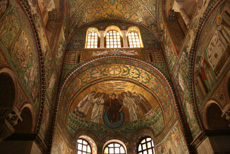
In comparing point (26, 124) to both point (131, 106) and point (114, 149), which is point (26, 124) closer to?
point (114, 149)

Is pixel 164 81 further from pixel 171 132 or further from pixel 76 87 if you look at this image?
pixel 76 87

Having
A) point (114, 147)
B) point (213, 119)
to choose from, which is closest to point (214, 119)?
point (213, 119)

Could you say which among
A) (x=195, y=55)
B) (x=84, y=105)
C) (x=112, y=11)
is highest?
(x=112, y=11)

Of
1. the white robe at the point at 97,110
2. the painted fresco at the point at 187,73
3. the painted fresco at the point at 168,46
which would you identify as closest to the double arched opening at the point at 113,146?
the white robe at the point at 97,110

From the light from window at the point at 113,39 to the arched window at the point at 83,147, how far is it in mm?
6840

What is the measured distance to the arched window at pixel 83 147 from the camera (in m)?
12.9

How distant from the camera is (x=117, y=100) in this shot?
14.5 m

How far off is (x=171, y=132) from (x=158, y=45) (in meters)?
5.96

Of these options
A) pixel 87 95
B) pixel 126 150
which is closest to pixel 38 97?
pixel 87 95

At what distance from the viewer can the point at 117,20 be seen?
1564 cm

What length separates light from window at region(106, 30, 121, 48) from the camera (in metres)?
14.2

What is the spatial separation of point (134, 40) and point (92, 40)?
310 centimetres

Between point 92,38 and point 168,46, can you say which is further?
point 92,38

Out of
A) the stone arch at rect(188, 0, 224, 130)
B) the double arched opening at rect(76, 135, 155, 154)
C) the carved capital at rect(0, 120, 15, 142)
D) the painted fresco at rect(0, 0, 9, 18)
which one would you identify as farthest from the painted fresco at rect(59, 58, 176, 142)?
the painted fresco at rect(0, 0, 9, 18)
